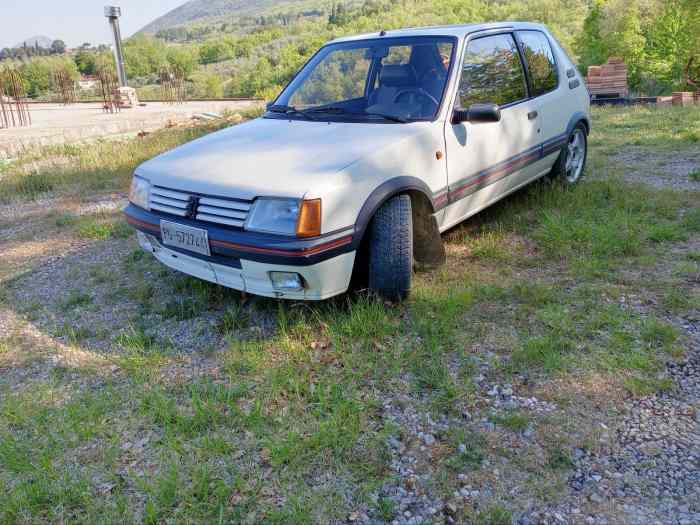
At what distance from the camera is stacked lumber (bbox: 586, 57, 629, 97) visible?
15391 mm

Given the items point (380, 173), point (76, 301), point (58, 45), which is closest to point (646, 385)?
point (380, 173)

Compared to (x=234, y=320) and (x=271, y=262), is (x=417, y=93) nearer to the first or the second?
(x=271, y=262)

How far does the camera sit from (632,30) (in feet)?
81.6

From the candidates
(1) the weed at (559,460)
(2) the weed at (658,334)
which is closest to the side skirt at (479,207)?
(2) the weed at (658,334)

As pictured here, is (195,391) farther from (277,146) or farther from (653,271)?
(653,271)

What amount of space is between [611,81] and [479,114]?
46.2ft

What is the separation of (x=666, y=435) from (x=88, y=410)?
262cm

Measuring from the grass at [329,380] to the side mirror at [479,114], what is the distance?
1.06 metres

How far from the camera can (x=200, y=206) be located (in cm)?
315

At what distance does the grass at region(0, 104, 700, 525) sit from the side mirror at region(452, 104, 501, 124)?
106cm

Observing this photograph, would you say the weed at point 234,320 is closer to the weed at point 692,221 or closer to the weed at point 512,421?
the weed at point 512,421

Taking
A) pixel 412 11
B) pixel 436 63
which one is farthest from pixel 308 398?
pixel 412 11

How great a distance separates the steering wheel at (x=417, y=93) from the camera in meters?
3.75

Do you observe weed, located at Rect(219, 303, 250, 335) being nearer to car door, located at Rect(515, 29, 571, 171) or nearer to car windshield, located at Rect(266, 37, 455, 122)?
car windshield, located at Rect(266, 37, 455, 122)
